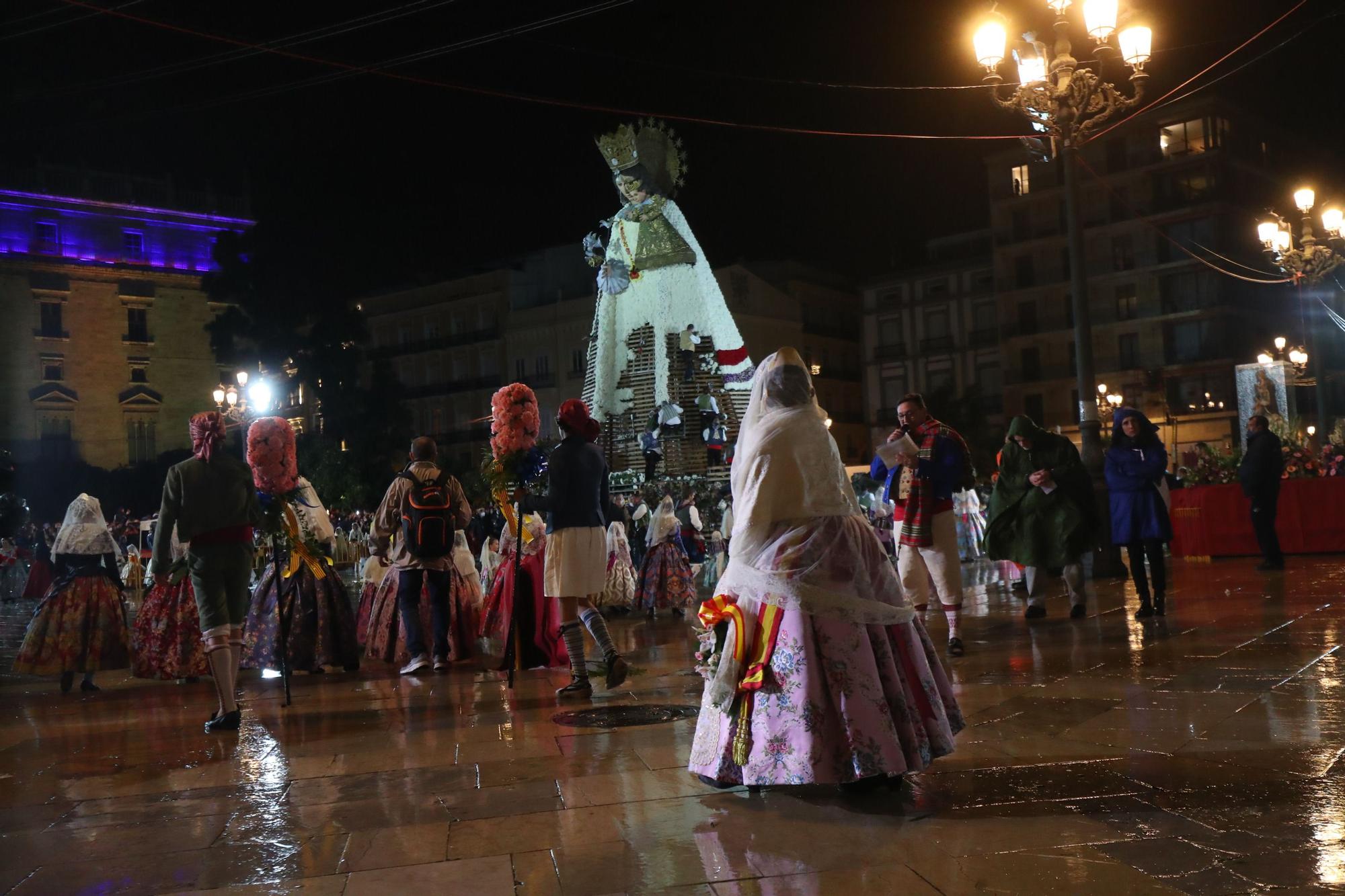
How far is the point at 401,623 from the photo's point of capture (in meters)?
9.41

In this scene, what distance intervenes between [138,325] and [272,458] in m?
54.5

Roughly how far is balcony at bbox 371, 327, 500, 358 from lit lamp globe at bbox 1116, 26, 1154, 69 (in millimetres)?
45942

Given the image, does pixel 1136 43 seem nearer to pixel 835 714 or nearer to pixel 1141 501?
pixel 1141 501

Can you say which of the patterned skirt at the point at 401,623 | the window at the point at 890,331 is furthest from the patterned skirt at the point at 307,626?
the window at the point at 890,331

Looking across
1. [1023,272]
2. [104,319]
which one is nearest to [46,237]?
[104,319]

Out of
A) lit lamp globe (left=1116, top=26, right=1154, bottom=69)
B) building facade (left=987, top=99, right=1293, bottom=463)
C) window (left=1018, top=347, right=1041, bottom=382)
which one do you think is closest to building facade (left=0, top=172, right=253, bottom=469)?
window (left=1018, top=347, right=1041, bottom=382)

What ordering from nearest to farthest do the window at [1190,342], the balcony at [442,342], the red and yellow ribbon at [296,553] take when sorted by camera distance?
the red and yellow ribbon at [296,553], the window at [1190,342], the balcony at [442,342]

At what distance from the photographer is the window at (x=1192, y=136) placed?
159ft

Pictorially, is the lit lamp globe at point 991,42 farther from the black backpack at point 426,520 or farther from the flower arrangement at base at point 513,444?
the black backpack at point 426,520

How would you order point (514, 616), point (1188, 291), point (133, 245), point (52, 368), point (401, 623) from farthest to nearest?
1. point (133, 245)
2. point (52, 368)
3. point (1188, 291)
4. point (401, 623)
5. point (514, 616)

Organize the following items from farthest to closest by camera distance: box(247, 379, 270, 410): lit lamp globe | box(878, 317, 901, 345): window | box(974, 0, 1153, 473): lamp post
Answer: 1. box(878, 317, 901, 345): window
2. box(247, 379, 270, 410): lit lamp globe
3. box(974, 0, 1153, 473): lamp post

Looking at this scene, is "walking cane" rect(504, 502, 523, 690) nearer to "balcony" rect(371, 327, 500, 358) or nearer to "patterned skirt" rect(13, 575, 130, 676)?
"patterned skirt" rect(13, 575, 130, 676)

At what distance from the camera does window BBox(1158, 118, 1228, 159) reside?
4853cm

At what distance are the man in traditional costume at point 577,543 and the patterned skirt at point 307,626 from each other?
2669mm
